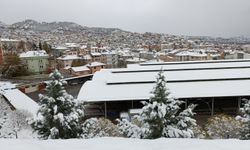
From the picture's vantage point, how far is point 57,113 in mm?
11094

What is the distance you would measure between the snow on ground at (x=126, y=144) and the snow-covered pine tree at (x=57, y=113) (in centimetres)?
628

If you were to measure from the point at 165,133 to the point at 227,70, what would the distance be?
23.6 metres

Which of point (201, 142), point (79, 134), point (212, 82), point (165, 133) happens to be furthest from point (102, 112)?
point (201, 142)

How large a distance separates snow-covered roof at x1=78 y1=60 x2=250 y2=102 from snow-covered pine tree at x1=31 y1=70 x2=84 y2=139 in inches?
465

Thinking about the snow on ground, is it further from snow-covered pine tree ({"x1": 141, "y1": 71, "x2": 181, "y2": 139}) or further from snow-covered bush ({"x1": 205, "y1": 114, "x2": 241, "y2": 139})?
snow-covered bush ({"x1": 205, "y1": 114, "x2": 241, "y2": 139})

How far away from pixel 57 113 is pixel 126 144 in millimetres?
7166

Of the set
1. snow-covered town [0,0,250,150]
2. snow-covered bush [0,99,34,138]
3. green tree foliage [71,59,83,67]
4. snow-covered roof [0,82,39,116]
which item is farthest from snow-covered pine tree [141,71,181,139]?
green tree foliage [71,59,83,67]

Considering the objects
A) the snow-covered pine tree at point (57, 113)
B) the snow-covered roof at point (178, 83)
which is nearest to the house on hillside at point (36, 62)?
the snow-covered roof at point (178, 83)

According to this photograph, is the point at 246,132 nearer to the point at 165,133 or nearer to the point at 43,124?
the point at 165,133

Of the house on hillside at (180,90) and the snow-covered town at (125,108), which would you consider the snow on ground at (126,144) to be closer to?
the snow-covered town at (125,108)

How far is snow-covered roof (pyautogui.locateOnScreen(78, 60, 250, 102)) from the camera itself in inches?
937

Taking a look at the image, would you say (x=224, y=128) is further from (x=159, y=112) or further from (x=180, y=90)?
(x=180, y=90)

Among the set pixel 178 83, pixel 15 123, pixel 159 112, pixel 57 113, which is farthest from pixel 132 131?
pixel 178 83

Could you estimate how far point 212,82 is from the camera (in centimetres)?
2647
